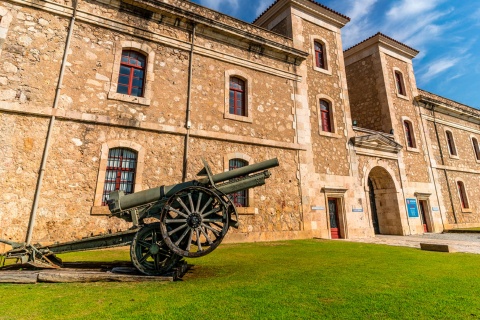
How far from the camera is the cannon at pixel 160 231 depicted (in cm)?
411

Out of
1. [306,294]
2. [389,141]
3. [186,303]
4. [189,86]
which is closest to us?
[186,303]

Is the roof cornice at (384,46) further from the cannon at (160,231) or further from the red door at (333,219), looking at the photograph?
the cannon at (160,231)

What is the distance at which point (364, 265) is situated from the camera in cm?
510

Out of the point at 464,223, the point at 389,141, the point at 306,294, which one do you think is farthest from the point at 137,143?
the point at 464,223

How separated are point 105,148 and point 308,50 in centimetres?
1041

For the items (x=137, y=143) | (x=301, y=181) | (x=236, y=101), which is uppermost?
(x=236, y=101)

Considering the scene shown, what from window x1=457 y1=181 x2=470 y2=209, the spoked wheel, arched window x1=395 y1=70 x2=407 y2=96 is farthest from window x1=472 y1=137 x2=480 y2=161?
the spoked wheel

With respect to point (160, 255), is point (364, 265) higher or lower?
lower

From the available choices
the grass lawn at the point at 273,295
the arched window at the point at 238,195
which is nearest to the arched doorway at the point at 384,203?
the arched window at the point at 238,195

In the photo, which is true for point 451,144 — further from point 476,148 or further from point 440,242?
point 440,242

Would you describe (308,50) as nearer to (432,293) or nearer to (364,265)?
(364,265)

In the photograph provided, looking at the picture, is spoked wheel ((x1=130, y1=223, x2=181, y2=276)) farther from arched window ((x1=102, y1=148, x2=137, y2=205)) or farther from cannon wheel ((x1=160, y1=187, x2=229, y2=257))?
arched window ((x1=102, y1=148, x2=137, y2=205))

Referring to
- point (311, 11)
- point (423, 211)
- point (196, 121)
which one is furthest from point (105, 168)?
point (423, 211)

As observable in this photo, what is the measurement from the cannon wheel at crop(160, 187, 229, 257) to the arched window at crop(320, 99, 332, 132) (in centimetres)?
930
